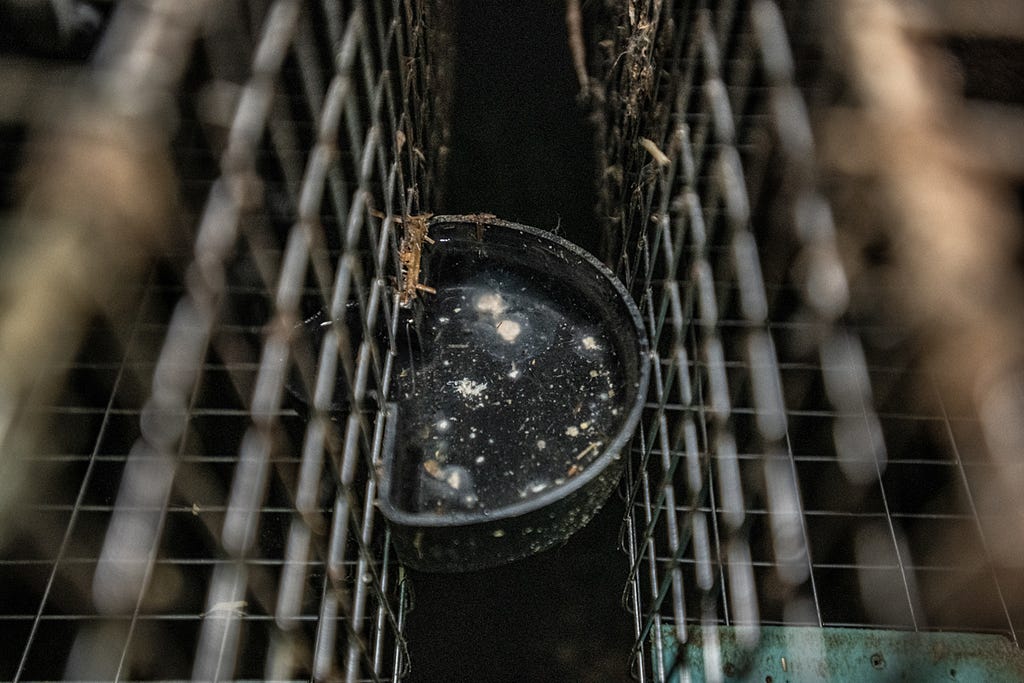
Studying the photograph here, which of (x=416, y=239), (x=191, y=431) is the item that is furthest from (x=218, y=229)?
(x=191, y=431)

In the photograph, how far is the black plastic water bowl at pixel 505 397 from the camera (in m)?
1.29

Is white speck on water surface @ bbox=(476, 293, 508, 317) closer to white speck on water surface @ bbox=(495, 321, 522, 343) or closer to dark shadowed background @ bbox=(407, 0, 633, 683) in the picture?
white speck on water surface @ bbox=(495, 321, 522, 343)

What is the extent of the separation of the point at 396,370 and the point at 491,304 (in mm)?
255

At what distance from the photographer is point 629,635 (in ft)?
5.07

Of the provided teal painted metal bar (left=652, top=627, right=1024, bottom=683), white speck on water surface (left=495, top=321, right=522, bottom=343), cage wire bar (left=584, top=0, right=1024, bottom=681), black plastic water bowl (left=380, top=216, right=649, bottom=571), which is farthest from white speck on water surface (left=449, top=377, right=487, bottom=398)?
teal painted metal bar (left=652, top=627, right=1024, bottom=683)

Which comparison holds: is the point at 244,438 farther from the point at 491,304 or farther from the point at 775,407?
the point at 775,407

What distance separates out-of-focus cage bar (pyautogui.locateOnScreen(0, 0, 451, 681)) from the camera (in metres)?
1.07

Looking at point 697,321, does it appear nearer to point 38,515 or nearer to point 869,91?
point 869,91

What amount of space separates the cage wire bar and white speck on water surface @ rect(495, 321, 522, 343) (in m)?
0.27

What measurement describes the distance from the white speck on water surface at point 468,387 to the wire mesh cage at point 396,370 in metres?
0.13

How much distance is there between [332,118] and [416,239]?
2.14 feet

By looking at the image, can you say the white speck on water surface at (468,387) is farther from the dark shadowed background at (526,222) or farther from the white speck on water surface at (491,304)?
the dark shadowed background at (526,222)

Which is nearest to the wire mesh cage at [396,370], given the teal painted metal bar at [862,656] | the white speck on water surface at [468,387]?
the teal painted metal bar at [862,656]

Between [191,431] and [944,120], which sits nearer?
[944,120]
